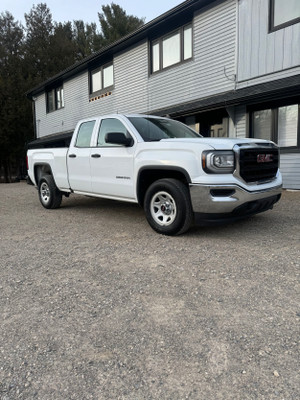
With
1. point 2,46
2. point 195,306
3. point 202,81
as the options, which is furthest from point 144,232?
point 2,46

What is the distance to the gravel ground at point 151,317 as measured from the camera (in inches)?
70.5

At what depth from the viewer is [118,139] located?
16.4 ft

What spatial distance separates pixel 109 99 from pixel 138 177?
37.6 ft

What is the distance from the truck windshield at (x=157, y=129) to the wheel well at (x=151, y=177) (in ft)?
1.80

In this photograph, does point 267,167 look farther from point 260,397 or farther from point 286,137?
point 286,137

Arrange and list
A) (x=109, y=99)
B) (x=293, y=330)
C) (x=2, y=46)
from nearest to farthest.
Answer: (x=293, y=330) → (x=109, y=99) → (x=2, y=46)

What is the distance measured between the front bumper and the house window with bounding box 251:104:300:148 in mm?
5615

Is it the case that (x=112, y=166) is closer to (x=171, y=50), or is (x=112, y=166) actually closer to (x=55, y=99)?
(x=171, y=50)

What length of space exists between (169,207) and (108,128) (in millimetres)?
2096

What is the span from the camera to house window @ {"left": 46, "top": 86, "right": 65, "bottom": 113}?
19.6 metres

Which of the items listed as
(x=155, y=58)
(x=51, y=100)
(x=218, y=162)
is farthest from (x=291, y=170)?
(x=51, y=100)

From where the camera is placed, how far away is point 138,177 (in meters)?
→ 5.04

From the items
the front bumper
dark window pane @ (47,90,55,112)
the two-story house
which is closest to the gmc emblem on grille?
the front bumper

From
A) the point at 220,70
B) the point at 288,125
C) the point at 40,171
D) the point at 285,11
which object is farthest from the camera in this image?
the point at 220,70
